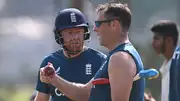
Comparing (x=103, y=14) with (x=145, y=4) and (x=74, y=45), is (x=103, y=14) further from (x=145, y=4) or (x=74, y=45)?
(x=145, y=4)

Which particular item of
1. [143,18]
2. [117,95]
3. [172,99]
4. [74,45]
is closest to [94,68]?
[74,45]

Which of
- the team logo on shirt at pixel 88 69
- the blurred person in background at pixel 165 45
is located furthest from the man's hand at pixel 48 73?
the blurred person in background at pixel 165 45

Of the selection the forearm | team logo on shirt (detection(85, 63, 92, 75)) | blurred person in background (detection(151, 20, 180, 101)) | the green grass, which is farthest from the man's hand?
the green grass

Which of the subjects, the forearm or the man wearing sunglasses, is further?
the forearm

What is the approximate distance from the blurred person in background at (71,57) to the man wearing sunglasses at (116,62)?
0.55 meters

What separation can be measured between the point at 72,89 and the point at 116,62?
2.44 ft

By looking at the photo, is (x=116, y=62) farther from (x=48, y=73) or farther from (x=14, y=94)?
(x=14, y=94)

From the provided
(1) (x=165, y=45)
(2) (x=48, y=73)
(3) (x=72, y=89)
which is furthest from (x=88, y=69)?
(1) (x=165, y=45)

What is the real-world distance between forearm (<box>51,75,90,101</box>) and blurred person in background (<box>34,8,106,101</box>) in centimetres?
14

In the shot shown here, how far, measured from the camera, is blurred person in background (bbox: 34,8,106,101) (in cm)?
495

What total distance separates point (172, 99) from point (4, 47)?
4754 mm

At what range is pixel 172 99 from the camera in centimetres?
500

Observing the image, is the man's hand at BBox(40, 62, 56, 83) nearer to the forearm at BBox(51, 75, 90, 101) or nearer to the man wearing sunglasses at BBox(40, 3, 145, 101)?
the forearm at BBox(51, 75, 90, 101)

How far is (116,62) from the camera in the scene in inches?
161
